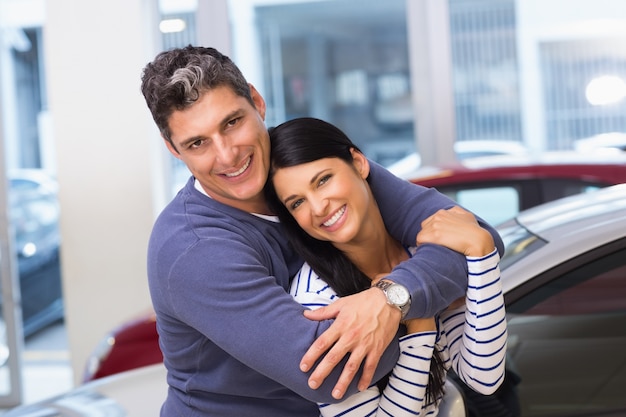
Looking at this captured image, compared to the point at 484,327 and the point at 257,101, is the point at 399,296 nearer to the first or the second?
the point at 484,327

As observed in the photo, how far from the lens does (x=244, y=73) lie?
642 cm

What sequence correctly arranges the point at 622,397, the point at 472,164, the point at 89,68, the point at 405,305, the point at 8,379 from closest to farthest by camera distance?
the point at 405,305
the point at 622,397
the point at 472,164
the point at 89,68
the point at 8,379

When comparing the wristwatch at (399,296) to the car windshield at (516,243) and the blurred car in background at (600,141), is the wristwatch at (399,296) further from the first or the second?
the blurred car in background at (600,141)

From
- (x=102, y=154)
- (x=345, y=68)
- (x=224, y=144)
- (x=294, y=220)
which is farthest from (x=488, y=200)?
(x=102, y=154)

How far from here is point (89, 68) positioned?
6.19 meters

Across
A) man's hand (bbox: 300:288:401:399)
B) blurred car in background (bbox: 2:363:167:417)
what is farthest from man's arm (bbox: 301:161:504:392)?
blurred car in background (bbox: 2:363:167:417)

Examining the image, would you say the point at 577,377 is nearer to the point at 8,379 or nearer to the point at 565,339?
the point at 565,339

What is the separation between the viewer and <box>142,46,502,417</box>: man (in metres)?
1.79

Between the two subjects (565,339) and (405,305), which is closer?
(405,305)

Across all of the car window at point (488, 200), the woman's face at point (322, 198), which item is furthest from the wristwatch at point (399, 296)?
the car window at point (488, 200)

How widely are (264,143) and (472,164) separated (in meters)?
2.52

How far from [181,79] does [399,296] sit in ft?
1.95

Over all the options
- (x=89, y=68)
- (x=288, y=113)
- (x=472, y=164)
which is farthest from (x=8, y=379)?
(x=472, y=164)

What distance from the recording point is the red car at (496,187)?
398cm
